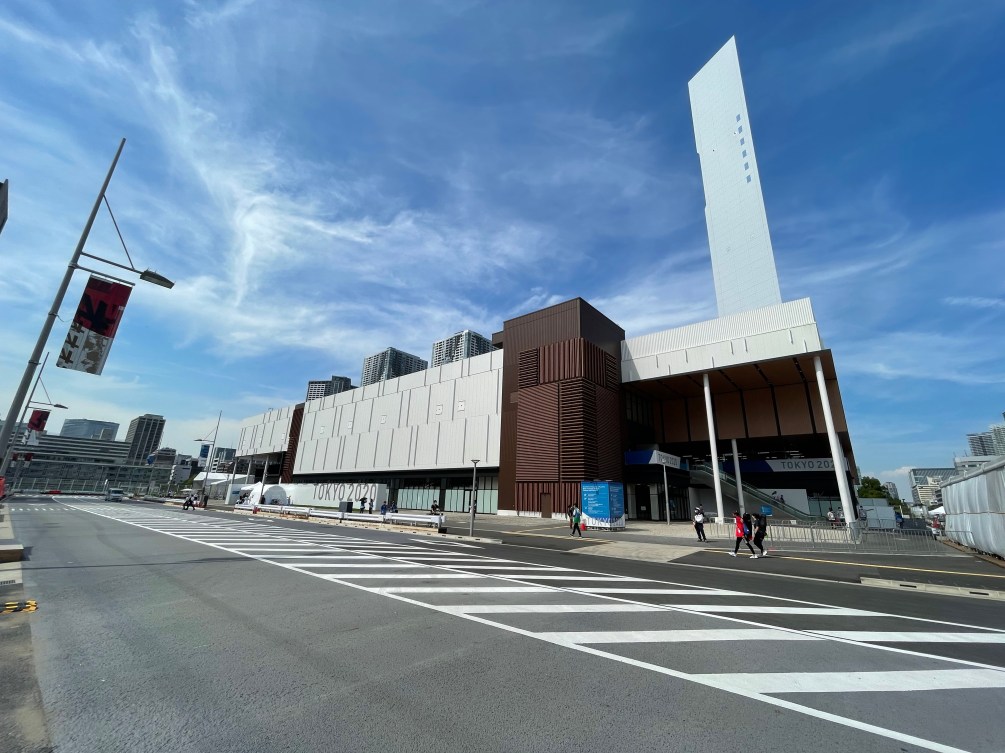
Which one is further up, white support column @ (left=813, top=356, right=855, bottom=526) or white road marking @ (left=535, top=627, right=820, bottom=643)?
white support column @ (left=813, top=356, right=855, bottom=526)

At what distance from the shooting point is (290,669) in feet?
15.7

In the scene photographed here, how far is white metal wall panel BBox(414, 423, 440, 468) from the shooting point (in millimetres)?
49406

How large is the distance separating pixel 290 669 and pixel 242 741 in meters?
1.59

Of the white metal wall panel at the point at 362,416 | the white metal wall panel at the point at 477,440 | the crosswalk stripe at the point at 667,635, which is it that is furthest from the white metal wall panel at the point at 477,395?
the crosswalk stripe at the point at 667,635

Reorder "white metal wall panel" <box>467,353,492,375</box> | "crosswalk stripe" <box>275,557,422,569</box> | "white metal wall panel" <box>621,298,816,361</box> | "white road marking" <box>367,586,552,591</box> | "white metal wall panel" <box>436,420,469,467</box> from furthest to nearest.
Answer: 1. "white metal wall panel" <box>467,353,492,375</box>
2. "white metal wall panel" <box>436,420,469,467</box>
3. "white metal wall panel" <box>621,298,816,361</box>
4. "crosswalk stripe" <box>275,557,422,569</box>
5. "white road marking" <box>367,586,552,591</box>

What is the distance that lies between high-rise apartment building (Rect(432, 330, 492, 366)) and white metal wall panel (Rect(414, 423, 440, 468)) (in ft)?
118

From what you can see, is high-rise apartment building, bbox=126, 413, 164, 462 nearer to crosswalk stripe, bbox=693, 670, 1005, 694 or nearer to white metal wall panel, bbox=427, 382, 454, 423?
white metal wall panel, bbox=427, 382, 454, 423

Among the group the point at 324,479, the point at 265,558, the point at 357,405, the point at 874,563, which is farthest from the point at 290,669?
the point at 324,479

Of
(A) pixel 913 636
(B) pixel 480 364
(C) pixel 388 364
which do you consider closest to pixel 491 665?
(A) pixel 913 636

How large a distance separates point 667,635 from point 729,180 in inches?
3328

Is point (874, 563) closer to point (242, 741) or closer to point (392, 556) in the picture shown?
point (392, 556)

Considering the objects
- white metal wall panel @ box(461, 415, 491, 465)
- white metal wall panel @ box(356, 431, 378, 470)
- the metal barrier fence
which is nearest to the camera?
the metal barrier fence

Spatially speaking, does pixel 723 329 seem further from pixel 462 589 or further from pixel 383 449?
pixel 383 449

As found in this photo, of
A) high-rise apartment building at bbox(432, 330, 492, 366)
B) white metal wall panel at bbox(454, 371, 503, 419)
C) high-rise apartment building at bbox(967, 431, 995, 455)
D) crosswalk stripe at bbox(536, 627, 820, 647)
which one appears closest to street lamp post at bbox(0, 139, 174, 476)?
crosswalk stripe at bbox(536, 627, 820, 647)
